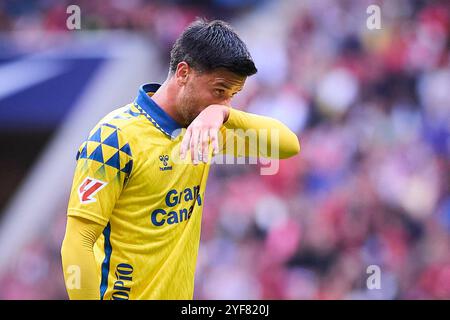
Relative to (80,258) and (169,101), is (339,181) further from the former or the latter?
(80,258)

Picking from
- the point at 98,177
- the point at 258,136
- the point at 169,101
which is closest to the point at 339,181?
the point at 258,136

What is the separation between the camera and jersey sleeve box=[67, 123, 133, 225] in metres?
2.97

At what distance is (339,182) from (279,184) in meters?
0.61

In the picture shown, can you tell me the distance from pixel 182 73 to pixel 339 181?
5190 millimetres

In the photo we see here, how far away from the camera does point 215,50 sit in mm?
3178

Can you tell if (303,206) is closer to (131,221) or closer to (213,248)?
(213,248)

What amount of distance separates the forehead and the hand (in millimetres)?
196

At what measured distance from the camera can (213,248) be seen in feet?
26.8

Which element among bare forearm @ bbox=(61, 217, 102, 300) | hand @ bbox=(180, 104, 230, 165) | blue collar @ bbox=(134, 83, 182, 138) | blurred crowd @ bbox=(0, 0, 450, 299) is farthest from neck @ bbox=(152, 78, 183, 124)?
blurred crowd @ bbox=(0, 0, 450, 299)

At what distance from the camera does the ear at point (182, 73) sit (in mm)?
3227

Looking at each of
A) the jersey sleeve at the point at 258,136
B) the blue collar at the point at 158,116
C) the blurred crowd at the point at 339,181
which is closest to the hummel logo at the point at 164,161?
the blue collar at the point at 158,116

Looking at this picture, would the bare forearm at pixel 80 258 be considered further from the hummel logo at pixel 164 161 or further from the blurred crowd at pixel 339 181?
the blurred crowd at pixel 339 181
